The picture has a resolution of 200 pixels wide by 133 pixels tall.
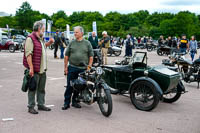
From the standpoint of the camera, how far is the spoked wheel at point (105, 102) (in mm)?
4961

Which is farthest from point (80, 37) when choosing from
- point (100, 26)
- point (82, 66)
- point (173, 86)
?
point (100, 26)

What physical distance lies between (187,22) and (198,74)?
297ft

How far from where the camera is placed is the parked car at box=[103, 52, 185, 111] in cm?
552

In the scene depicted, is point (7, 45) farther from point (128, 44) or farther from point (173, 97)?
point (173, 97)

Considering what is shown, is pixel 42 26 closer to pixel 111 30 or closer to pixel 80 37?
pixel 80 37

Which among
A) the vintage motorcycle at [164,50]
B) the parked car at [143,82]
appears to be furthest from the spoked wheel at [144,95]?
the vintage motorcycle at [164,50]

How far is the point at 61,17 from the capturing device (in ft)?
479

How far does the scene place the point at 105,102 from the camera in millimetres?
5207

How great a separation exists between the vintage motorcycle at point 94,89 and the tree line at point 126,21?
7889 centimetres

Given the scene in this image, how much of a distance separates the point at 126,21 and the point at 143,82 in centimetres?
11753

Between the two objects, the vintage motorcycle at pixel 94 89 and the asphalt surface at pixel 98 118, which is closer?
the asphalt surface at pixel 98 118

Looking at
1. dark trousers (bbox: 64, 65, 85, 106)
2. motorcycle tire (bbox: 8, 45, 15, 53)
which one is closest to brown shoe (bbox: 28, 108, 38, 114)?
dark trousers (bbox: 64, 65, 85, 106)

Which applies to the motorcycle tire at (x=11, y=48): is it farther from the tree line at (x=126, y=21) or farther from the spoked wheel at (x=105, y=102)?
the tree line at (x=126, y=21)

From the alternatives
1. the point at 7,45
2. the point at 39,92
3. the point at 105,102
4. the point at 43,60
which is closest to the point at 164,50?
the point at 7,45
